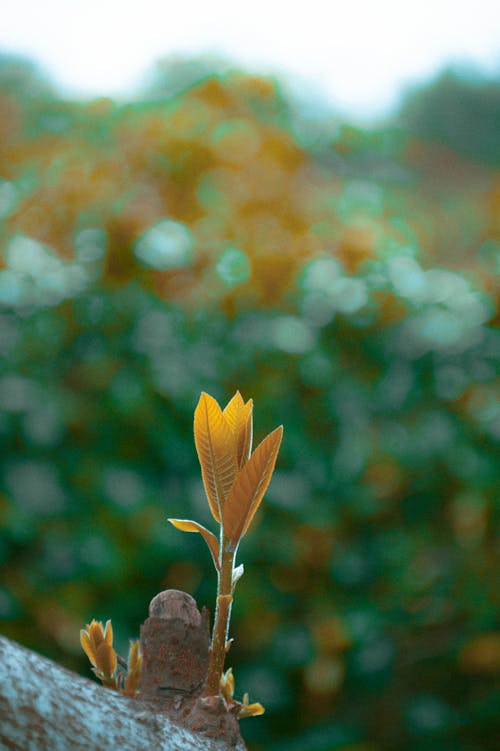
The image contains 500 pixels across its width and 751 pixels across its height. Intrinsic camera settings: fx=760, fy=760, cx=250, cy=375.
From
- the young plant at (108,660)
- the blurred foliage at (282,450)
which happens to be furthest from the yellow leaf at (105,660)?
the blurred foliage at (282,450)

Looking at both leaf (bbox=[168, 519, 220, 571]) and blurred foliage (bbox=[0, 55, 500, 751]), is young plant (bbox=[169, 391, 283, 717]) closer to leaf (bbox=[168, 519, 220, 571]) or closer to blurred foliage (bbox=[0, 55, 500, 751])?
leaf (bbox=[168, 519, 220, 571])

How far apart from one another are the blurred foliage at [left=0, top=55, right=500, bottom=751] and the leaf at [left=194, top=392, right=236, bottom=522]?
25.4 inches

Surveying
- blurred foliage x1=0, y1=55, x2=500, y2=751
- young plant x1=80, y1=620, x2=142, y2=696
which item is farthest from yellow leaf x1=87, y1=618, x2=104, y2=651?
blurred foliage x1=0, y1=55, x2=500, y2=751

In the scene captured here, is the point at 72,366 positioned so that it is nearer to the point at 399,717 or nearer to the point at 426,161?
the point at 399,717

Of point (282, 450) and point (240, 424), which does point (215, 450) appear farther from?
point (282, 450)

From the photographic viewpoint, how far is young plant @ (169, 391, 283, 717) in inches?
10.4

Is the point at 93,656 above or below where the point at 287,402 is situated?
below

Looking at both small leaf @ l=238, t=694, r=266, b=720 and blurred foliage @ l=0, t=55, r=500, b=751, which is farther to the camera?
blurred foliage @ l=0, t=55, r=500, b=751

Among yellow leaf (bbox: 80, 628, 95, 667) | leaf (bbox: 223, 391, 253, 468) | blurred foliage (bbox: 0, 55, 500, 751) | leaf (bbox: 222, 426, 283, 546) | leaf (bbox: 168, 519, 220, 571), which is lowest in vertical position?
yellow leaf (bbox: 80, 628, 95, 667)

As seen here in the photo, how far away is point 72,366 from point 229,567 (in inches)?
29.8

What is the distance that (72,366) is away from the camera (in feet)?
3.25

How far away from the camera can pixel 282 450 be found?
Result: 0.97 metres

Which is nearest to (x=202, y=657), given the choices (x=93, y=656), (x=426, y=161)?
(x=93, y=656)

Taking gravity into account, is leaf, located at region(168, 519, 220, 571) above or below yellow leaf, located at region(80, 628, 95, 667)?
above
